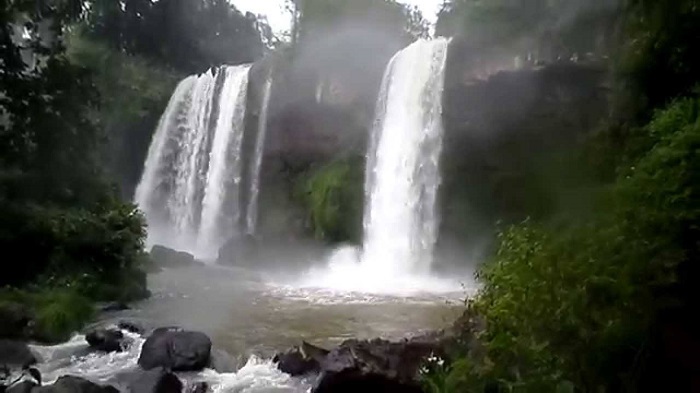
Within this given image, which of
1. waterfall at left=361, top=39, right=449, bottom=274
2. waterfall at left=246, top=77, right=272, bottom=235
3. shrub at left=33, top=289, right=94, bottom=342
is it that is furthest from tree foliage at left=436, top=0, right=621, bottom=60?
shrub at left=33, top=289, right=94, bottom=342

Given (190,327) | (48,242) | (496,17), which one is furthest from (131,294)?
(496,17)

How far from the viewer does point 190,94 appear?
2430 centimetres

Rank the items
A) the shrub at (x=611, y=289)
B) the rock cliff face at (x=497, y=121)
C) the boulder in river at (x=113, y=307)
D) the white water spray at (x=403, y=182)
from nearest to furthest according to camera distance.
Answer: the shrub at (x=611, y=289)
the boulder in river at (x=113, y=307)
the rock cliff face at (x=497, y=121)
the white water spray at (x=403, y=182)

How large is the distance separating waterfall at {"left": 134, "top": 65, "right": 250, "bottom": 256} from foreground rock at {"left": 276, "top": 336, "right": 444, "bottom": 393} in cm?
1523

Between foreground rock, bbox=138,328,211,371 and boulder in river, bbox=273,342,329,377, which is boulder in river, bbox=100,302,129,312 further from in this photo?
boulder in river, bbox=273,342,329,377

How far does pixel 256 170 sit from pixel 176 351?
549 inches

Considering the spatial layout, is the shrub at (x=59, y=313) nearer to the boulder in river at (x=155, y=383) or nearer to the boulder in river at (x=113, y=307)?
the boulder in river at (x=113, y=307)

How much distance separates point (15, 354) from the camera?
7801 mm

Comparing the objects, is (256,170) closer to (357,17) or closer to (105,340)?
(357,17)

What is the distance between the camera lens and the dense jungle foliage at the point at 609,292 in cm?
449

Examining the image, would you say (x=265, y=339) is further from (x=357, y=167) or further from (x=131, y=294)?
(x=357, y=167)

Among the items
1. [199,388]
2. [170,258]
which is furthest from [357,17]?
[199,388]

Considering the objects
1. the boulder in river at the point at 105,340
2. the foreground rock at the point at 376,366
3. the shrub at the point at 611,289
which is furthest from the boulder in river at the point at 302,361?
the shrub at the point at 611,289

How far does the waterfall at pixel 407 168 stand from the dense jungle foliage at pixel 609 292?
10754 millimetres
